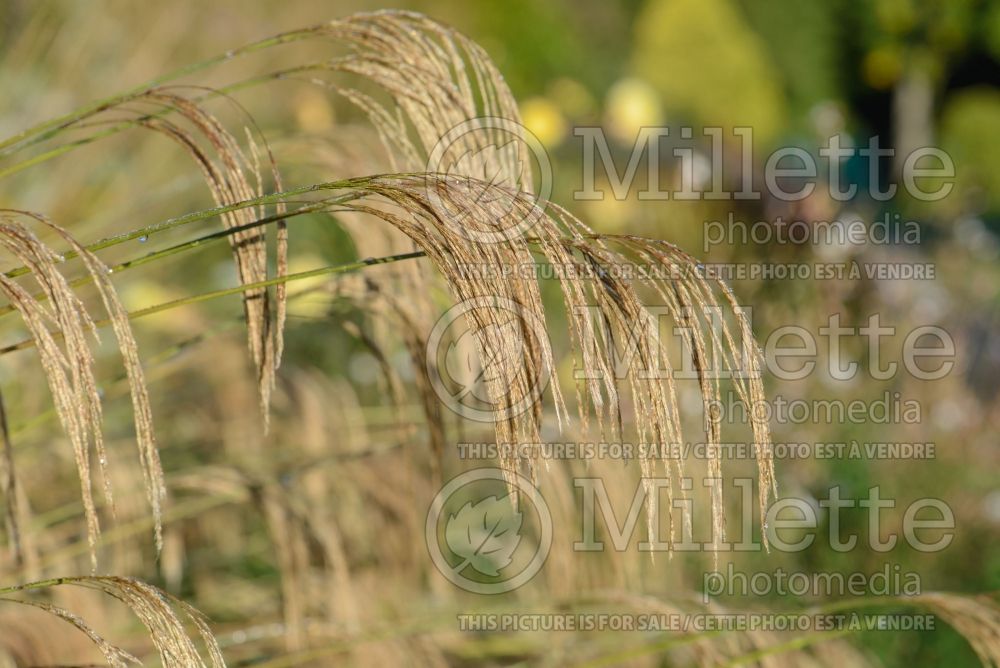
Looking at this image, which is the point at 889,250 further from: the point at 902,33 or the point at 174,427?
the point at 902,33

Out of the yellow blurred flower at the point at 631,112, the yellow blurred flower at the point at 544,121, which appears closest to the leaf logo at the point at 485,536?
the yellow blurred flower at the point at 544,121

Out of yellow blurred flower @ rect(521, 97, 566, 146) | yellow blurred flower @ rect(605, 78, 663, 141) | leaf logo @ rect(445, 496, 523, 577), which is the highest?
yellow blurred flower @ rect(605, 78, 663, 141)

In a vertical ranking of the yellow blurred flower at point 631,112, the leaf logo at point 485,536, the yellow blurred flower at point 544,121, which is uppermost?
the yellow blurred flower at point 631,112

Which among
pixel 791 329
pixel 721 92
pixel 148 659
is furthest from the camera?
pixel 721 92

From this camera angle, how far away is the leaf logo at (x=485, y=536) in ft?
8.50

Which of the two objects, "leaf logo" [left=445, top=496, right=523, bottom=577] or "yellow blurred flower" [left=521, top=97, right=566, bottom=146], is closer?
"leaf logo" [left=445, top=496, right=523, bottom=577]

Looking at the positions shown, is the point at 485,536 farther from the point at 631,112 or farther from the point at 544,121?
the point at 631,112

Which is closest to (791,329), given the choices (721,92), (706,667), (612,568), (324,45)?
(612,568)

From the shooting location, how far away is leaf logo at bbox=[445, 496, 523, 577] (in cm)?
259

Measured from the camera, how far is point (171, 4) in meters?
5.86

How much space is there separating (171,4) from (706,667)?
17.6ft

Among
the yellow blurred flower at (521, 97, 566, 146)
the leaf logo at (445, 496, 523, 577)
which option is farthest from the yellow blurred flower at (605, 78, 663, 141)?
the leaf logo at (445, 496, 523, 577)

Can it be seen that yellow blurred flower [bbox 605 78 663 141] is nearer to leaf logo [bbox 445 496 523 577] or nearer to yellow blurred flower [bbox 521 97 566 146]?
yellow blurred flower [bbox 521 97 566 146]

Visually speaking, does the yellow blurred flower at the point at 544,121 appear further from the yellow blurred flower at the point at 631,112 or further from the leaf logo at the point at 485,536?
the leaf logo at the point at 485,536
